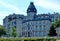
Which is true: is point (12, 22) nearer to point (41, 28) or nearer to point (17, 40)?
point (41, 28)

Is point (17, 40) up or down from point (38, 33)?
up

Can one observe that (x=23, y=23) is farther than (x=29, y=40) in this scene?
Yes

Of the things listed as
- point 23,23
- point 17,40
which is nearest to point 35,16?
point 23,23

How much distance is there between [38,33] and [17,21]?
21.8m

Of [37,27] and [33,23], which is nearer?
[37,27]

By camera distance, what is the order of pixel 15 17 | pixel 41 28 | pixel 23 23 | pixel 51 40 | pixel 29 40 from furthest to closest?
1. pixel 15 17
2. pixel 23 23
3. pixel 41 28
4. pixel 29 40
5. pixel 51 40

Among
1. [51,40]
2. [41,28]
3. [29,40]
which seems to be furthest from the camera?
[41,28]

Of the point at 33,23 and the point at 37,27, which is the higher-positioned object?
the point at 33,23

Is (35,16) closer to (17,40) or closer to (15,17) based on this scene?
(15,17)

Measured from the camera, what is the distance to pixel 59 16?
17700cm

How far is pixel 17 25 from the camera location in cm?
18662

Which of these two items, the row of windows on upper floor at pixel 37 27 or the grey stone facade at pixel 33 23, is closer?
the row of windows on upper floor at pixel 37 27

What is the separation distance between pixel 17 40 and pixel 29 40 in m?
1.11

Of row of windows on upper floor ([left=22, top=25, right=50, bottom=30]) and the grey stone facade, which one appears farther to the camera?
the grey stone facade
